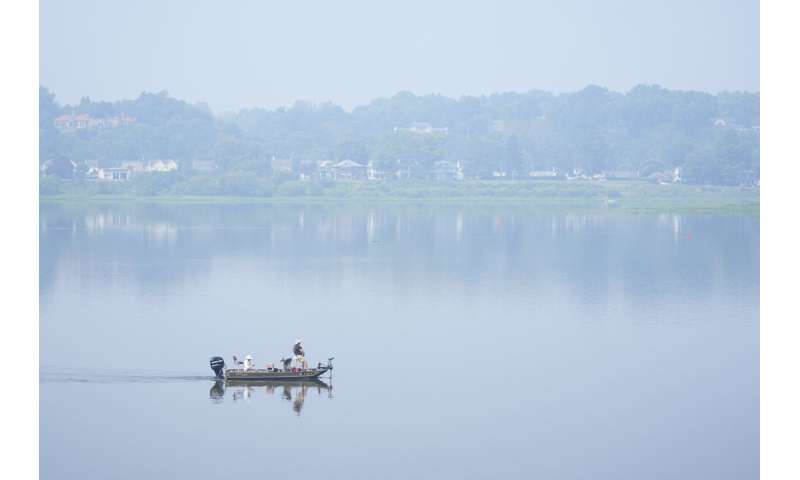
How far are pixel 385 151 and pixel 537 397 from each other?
202 feet

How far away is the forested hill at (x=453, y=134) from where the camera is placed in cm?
7544

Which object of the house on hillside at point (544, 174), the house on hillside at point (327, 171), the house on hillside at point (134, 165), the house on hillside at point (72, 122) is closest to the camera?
the house on hillside at point (134, 165)

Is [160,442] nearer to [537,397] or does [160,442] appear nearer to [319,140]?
[537,397]

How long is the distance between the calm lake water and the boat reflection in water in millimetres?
40

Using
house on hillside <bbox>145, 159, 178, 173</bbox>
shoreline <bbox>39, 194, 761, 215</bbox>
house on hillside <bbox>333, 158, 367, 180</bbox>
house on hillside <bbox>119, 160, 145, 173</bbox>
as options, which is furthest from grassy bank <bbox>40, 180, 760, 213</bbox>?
house on hillside <bbox>145, 159, 178, 173</bbox>

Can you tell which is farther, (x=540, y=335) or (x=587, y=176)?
(x=587, y=176)

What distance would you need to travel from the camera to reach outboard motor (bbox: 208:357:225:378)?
14984mm

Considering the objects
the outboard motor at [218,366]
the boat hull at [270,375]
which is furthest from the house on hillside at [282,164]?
the boat hull at [270,375]

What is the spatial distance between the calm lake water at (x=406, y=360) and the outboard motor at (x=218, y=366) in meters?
0.23

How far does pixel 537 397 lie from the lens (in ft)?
47.8

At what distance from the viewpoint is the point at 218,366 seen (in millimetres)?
14992

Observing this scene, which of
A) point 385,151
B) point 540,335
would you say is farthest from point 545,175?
point 540,335

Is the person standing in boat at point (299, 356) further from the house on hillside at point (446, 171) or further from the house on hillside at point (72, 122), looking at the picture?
the house on hillside at point (72, 122)

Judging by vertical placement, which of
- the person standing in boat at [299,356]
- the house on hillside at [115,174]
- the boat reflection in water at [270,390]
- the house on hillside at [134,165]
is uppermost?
the house on hillside at [134,165]
